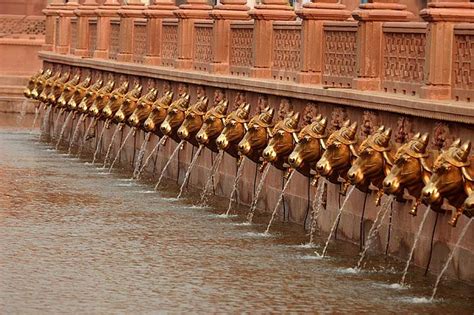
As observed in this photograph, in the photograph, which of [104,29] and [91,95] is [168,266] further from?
[104,29]

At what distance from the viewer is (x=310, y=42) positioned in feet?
63.8

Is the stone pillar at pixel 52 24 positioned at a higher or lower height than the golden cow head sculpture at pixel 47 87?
higher

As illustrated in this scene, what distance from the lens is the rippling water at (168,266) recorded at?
13.2 metres

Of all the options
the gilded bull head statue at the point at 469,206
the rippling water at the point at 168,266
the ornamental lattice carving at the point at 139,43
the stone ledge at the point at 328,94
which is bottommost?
the rippling water at the point at 168,266

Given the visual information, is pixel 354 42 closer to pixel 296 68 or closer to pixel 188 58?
pixel 296 68

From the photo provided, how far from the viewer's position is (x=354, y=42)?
715 inches

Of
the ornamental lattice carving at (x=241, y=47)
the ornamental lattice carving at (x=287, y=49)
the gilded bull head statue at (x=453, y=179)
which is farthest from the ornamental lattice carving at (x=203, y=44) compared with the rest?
the gilded bull head statue at (x=453, y=179)

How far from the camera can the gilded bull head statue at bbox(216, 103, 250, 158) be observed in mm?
20327

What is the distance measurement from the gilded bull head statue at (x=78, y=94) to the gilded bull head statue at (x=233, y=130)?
35.3 feet

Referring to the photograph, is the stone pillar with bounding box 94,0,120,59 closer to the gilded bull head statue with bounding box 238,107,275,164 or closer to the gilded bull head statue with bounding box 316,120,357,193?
the gilded bull head statue with bounding box 238,107,275,164

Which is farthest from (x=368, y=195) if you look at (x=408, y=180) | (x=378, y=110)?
(x=408, y=180)

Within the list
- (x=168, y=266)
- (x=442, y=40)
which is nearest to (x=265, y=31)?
(x=442, y=40)

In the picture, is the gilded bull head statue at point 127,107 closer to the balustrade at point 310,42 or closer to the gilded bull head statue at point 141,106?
the gilded bull head statue at point 141,106

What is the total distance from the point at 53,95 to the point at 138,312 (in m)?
21.3
